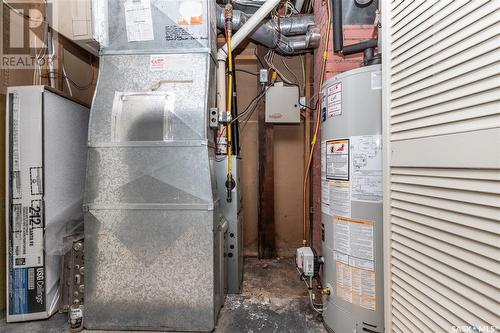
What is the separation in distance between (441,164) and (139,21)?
173cm

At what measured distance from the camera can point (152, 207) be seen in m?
1.36

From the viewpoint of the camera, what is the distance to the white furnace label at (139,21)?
1462 millimetres

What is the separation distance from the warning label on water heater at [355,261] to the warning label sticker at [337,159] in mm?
229

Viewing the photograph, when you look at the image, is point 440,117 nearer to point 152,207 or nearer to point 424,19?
point 424,19

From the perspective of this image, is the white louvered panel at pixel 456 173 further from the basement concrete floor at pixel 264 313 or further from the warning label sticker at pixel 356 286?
the basement concrete floor at pixel 264 313

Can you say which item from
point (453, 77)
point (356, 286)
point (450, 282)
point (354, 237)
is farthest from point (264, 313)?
point (453, 77)

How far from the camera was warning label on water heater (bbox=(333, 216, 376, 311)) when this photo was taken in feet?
3.77

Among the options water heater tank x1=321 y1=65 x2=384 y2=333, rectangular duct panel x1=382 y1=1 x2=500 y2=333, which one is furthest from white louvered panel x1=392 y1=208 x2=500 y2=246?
water heater tank x1=321 y1=65 x2=384 y2=333

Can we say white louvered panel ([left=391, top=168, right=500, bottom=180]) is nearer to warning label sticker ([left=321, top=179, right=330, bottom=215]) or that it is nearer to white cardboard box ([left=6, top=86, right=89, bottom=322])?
warning label sticker ([left=321, top=179, right=330, bottom=215])

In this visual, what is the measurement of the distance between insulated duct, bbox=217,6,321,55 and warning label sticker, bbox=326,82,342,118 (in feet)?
3.08

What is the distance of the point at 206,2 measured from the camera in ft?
4.79

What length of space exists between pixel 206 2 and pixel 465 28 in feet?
4.43

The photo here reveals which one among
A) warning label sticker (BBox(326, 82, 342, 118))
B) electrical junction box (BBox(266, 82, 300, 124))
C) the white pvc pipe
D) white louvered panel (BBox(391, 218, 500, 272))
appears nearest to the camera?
white louvered panel (BBox(391, 218, 500, 272))

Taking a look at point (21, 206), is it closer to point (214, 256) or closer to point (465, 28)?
point (214, 256)
